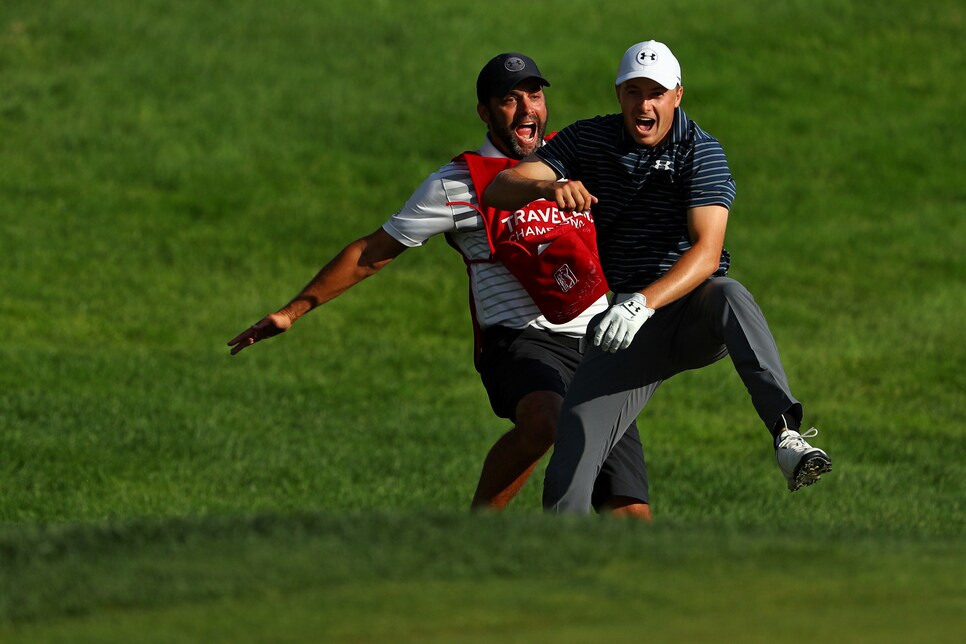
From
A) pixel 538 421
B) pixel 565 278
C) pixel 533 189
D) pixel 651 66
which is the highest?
pixel 651 66

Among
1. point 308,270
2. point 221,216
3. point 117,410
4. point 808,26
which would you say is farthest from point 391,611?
point 808,26

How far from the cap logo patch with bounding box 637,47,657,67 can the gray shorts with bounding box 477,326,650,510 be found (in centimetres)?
148

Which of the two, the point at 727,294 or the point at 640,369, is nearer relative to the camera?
the point at 727,294

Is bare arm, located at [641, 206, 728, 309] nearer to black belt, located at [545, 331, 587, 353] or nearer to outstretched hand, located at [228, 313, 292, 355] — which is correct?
black belt, located at [545, 331, 587, 353]

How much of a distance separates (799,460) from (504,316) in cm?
201

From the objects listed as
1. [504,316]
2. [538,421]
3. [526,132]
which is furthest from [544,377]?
[526,132]

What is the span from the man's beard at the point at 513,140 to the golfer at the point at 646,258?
3.16 ft

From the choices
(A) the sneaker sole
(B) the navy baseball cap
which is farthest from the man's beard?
(A) the sneaker sole

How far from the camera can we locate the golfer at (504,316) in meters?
7.45

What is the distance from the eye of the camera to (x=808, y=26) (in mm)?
28594

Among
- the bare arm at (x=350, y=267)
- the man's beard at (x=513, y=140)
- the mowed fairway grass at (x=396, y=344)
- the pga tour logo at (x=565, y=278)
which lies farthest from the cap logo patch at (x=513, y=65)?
the mowed fairway grass at (x=396, y=344)

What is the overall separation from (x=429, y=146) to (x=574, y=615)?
19070 mm

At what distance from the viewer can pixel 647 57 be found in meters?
6.77

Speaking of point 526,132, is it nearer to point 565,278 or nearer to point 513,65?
point 513,65
